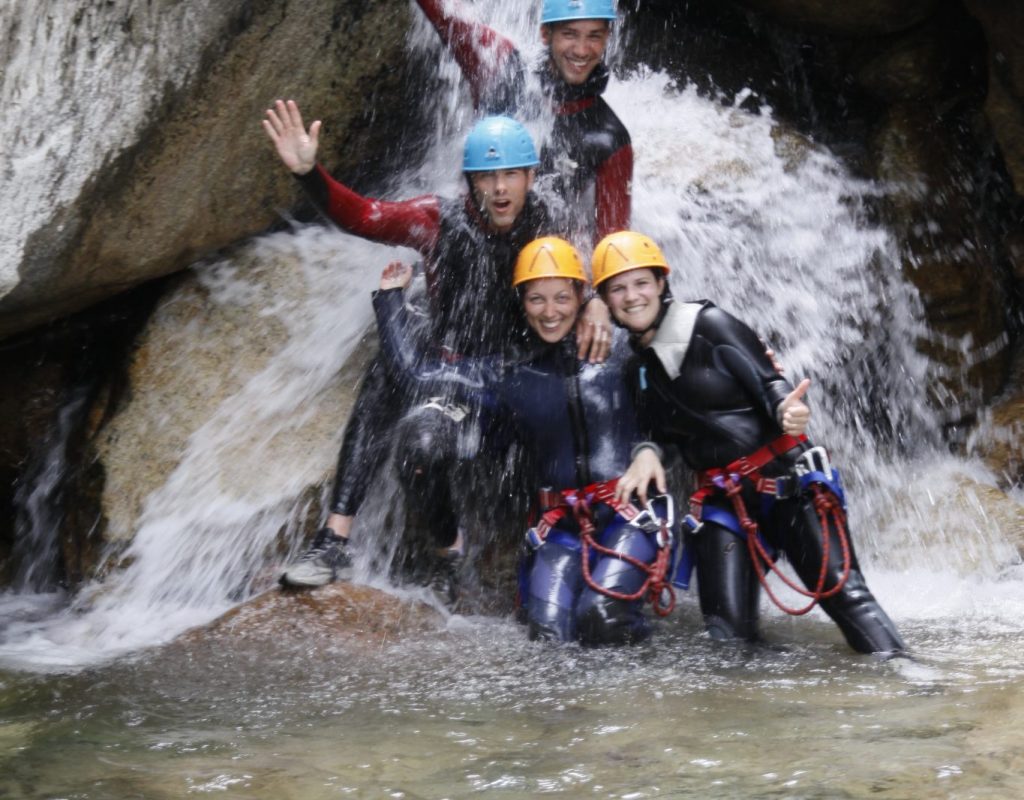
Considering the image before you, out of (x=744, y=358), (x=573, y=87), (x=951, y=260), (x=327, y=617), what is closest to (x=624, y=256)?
(x=744, y=358)

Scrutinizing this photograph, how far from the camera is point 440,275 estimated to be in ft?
16.8

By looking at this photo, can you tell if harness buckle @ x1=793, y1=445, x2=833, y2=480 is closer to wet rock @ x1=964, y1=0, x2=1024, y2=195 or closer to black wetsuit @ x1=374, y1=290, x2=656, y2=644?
black wetsuit @ x1=374, y1=290, x2=656, y2=644

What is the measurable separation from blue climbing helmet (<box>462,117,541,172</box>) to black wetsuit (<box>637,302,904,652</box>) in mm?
881

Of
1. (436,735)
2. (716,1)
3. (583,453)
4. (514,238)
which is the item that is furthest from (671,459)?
(716,1)

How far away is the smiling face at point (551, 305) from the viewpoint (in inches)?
187

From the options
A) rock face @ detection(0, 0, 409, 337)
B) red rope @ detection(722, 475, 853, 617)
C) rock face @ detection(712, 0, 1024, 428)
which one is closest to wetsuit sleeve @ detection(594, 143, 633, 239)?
red rope @ detection(722, 475, 853, 617)

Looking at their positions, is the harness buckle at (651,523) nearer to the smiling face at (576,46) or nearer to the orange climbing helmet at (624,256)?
the orange climbing helmet at (624,256)

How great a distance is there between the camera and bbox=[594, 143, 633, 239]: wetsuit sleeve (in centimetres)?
527

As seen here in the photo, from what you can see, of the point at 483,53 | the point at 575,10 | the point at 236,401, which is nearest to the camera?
the point at 575,10

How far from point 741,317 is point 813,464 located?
161cm

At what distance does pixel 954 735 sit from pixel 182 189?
385 centimetres

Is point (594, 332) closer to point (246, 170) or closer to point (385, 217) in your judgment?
point (385, 217)

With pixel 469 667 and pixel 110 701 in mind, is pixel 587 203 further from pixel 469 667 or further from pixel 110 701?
pixel 110 701

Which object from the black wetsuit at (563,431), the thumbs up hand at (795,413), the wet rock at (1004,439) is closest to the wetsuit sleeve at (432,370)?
the black wetsuit at (563,431)
